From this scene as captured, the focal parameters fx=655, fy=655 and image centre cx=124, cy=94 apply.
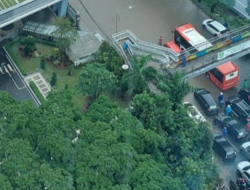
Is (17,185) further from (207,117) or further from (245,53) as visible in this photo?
(245,53)

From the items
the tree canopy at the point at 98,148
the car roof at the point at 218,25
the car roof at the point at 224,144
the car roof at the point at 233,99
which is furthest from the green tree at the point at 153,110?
the car roof at the point at 218,25

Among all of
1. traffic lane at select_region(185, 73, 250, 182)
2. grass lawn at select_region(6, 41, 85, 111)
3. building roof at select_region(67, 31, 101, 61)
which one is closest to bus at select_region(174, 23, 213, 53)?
traffic lane at select_region(185, 73, 250, 182)

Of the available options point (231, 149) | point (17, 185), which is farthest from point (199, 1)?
point (17, 185)

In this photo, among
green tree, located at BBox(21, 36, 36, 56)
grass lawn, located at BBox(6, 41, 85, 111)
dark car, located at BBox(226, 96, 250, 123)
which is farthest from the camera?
green tree, located at BBox(21, 36, 36, 56)

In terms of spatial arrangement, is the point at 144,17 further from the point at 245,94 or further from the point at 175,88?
the point at 175,88

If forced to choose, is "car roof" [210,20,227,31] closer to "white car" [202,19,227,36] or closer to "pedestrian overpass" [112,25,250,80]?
"white car" [202,19,227,36]

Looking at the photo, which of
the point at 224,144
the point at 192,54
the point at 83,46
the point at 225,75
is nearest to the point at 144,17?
the point at 83,46

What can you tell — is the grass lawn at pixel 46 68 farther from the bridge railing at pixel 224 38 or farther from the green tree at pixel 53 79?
Answer: the bridge railing at pixel 224 38
